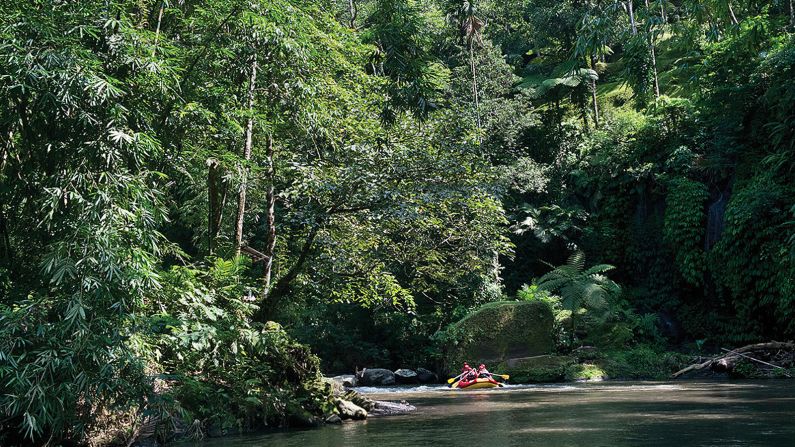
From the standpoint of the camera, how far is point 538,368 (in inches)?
801

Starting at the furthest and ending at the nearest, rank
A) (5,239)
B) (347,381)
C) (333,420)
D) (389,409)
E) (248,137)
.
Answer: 1. (347,381)
2. (389,409)
3. (248,137)
4. (333,420)
5. (5,239)

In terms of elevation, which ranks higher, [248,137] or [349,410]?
[248,137]

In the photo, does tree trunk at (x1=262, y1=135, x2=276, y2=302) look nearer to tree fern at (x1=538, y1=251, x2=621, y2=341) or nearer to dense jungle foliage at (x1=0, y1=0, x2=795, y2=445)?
dense jungle foliage at (x1=0, y1=0, x2=795, y2=445)

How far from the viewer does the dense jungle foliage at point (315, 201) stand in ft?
26.5

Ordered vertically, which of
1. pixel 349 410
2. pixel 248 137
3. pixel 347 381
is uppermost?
pixel 248 137

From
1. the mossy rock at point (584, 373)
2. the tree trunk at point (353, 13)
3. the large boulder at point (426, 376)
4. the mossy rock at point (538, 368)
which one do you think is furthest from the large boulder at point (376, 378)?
the tree trunk at point (353, 13)

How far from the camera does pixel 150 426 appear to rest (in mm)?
10062

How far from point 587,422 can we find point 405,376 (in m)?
12.4

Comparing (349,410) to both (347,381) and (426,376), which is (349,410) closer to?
(347,381)

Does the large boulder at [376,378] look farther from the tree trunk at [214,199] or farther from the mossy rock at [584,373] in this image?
the tree trunk at [214,199]

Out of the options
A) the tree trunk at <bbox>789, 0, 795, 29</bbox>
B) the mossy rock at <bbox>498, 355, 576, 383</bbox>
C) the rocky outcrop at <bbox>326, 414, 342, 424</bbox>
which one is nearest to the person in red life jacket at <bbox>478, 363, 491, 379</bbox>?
the mossy rock at <bbox>498, 355, 576, 383</bbox>

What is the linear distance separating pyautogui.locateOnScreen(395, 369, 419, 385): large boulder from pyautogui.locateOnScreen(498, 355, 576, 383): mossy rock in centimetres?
291

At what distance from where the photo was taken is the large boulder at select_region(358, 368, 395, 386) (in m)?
21.9

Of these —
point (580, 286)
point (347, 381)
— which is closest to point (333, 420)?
point (347, 381)
